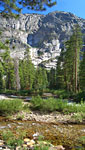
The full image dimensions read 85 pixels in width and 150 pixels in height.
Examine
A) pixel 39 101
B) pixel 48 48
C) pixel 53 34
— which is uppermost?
pixel 53 34

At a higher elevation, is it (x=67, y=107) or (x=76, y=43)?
(x=76, y=43)

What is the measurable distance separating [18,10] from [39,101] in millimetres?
6231

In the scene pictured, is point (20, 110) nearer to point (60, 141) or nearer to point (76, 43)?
point (60, 141)

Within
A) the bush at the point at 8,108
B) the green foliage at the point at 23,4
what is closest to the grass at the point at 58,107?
Result: the bush at the point at 8,108

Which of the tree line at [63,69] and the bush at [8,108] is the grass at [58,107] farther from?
the tree line at [63,69]

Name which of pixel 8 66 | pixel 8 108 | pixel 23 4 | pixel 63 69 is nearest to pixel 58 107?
pixel 8 108

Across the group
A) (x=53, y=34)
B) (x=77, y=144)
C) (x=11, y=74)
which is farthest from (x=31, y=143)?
(x=53, y=34)

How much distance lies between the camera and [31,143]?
3.43 metres

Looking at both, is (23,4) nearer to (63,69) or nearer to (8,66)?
(8,66)

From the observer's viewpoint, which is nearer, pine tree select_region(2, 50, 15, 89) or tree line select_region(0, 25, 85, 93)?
pine tree select_region(2, 50, 15, 89)

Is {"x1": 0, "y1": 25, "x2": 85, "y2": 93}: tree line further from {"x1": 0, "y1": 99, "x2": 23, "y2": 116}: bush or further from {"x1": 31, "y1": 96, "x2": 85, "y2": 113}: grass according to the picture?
{"x1": 31, "y1": 96, "x2": 85, "y2": 113}: grass

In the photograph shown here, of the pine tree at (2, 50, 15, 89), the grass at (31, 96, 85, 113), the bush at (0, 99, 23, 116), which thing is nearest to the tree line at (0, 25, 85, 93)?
the pine tree at (2, 50, 15, 89)

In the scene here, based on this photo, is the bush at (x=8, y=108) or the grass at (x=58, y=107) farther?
the grass at (x=58, y=107)

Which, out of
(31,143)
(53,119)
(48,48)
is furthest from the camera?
(48,48)
